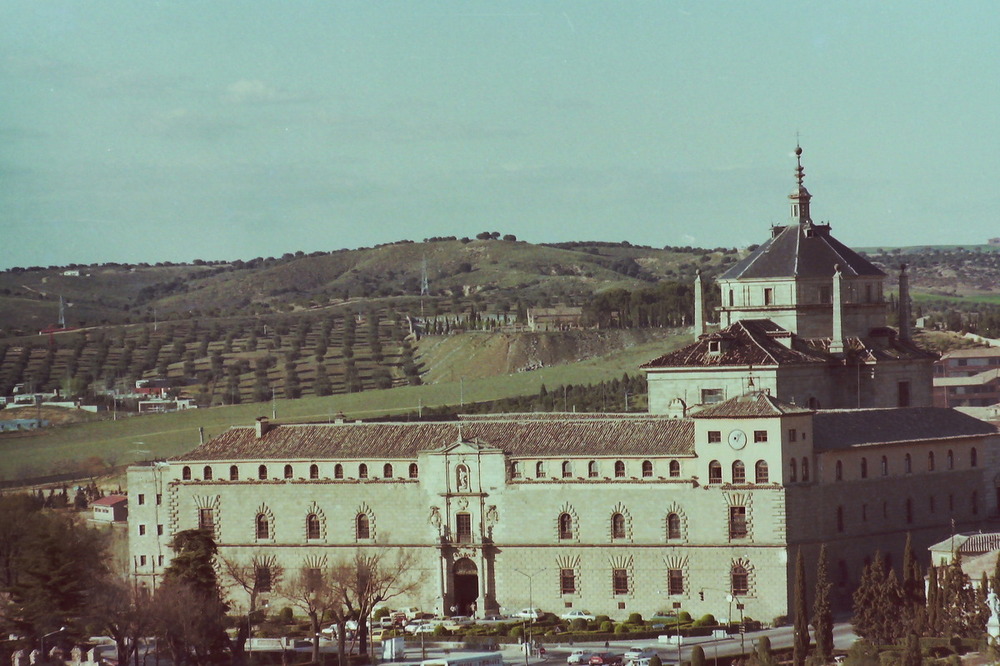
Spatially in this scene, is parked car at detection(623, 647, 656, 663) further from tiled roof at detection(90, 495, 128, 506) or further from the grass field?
the grass field

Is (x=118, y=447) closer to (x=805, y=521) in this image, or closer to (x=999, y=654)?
(x=805, y=521)

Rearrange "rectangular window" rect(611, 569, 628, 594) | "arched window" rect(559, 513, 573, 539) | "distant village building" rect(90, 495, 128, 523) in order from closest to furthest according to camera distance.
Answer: "rectangular window" rect(611, 569, 628, 594), "arched window" rect(559, 513, 573, 539), "distant village building" rect(90, 495, 128, 523)

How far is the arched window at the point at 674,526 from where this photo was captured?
10800 centimetres

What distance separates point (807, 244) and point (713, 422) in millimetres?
18367

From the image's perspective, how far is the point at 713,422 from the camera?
106375 millimetres

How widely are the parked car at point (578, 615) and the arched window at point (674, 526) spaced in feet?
15.9

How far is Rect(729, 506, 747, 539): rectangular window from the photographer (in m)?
106

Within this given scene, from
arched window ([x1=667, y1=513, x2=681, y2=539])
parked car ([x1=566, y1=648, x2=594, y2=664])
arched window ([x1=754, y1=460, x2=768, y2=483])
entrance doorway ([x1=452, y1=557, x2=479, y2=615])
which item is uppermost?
arched window ([x1=754, y1=460, x2=768, y2=483])

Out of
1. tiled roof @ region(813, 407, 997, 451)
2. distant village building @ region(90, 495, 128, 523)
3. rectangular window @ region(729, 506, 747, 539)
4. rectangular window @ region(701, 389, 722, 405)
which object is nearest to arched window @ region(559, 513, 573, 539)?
rectangular window @ region(729, 506, 747, 539)

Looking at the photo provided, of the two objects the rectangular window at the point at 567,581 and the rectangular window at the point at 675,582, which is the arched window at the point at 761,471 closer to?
the rectangular window at the point at 675,582

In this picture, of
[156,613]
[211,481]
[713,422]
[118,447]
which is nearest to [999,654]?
[713,422]

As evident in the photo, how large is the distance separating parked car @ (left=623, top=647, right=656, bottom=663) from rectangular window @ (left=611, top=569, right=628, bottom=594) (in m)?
8.75

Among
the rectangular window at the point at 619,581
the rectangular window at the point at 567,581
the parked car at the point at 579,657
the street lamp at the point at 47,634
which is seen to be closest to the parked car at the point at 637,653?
the parked car at the point at 579,657

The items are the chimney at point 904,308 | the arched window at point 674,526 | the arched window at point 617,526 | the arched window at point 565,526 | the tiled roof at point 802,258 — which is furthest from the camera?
the chimney at point 904,308
